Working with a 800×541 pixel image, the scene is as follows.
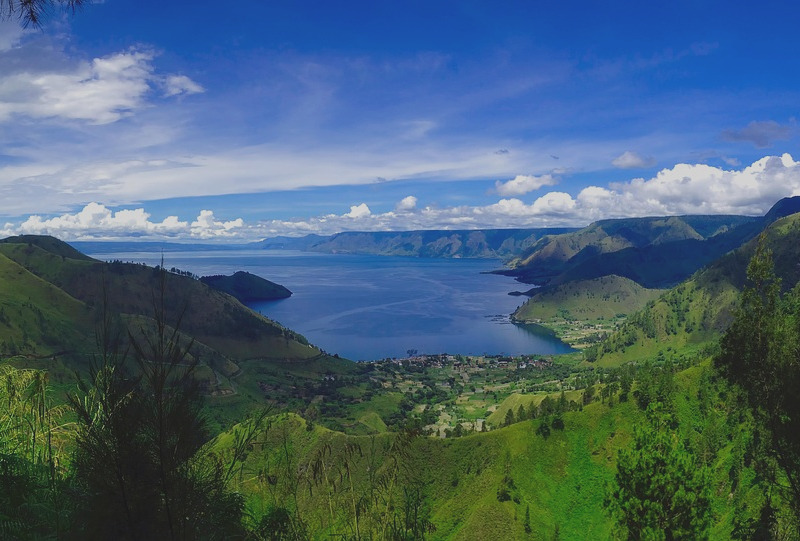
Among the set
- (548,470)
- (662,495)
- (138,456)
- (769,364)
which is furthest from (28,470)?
(548,470)

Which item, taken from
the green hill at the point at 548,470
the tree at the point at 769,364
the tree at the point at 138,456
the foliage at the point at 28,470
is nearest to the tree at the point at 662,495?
the tree at the point at 769,364

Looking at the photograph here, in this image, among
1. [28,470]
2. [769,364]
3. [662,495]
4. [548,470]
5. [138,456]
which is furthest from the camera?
[548,470]

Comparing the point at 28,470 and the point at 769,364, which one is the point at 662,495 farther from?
the point at 28,470

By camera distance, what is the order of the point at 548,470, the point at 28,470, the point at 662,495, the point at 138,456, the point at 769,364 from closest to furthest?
the point at 138,456 → the point at 28,470 → the point at 769,364 → the point at 662,495 → the point at 548,470

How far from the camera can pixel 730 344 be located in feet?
69.3

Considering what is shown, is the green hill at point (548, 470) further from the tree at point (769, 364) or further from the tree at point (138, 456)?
the tree at point (138, 456)

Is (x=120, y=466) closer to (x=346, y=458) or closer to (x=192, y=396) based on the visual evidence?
(x=192, y=396)

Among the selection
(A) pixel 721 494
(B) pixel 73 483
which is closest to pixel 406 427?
(B) pixel 73 483

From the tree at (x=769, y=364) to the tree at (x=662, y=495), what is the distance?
14.8 meters

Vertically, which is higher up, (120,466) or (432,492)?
(120,466)

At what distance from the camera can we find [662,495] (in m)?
34.5

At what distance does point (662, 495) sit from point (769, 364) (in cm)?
2019

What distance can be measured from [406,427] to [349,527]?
2420 mm

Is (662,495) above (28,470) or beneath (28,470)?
beneath
